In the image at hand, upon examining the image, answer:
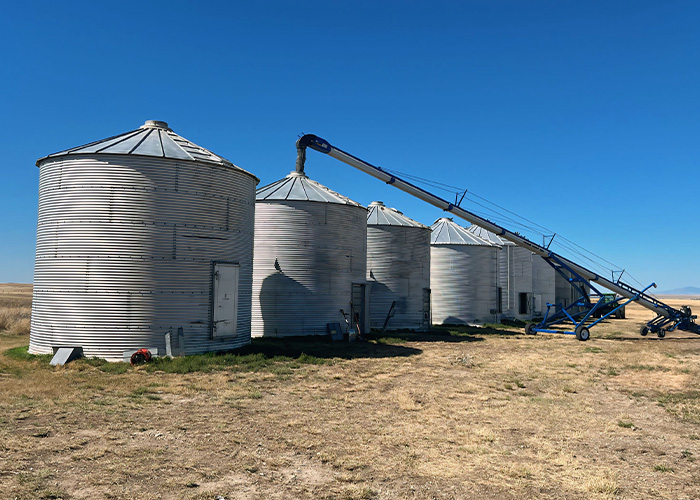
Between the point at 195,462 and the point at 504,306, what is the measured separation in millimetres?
37471

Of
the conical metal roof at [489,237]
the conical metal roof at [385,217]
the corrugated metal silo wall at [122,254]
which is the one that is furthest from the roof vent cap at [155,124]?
the conical metal roof at [489,237]

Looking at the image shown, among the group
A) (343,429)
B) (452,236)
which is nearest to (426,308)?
(452,236)

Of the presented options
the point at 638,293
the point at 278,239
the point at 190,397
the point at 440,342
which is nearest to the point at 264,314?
the point at 278,239

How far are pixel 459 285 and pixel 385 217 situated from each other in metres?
9.32

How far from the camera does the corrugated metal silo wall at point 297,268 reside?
79.6ft

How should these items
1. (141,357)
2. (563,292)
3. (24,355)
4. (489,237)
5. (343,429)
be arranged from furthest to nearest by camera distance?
(563,292)
(489,237)
(24,355)
(141,357)
(343,429)

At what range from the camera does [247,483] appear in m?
7.43

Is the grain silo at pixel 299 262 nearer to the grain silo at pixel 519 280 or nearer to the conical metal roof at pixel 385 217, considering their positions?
the conical metal roof at pixel 385 217

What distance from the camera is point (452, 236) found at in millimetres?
37969

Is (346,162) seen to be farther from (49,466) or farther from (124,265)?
(49,466)

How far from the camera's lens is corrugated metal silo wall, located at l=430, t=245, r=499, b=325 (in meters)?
37.0

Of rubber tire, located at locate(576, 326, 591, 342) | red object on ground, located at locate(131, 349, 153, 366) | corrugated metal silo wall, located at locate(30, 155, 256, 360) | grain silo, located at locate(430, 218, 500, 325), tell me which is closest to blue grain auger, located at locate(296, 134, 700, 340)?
rubber tire, located at locate(576, 326, 591, 342)

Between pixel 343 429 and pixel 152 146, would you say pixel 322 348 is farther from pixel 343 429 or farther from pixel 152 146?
pixel 343 429

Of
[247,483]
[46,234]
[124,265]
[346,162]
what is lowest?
[247,483]
